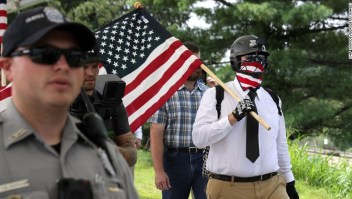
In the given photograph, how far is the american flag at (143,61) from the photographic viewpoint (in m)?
5.48

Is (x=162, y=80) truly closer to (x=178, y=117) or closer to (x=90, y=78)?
(x=178, y=117)

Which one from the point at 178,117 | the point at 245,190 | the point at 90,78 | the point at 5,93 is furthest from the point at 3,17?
the point at 245,190

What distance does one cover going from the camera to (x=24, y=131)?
201cm

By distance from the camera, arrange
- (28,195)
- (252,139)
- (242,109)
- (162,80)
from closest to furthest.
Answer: (28,195), (242,109), (252,139), (162,80)

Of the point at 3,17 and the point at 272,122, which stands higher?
the point at 3,17

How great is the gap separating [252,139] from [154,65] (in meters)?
1.57

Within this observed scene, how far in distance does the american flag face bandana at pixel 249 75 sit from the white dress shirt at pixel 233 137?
0.15 ft

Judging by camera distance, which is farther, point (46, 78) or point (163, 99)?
point (163, 99)

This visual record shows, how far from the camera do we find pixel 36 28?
202 cm

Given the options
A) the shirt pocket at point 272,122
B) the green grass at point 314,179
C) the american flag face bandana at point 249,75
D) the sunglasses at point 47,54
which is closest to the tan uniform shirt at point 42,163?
the sunglasses at point 47,54

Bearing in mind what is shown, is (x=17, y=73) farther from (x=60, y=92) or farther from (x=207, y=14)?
(x=207, y=14)

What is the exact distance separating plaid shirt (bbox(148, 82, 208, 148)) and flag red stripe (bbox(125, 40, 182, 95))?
41cm

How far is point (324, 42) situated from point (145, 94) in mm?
11935

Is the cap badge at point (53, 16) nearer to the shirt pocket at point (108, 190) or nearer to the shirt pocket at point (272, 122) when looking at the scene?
the shirt pocket at point (108, 190)
